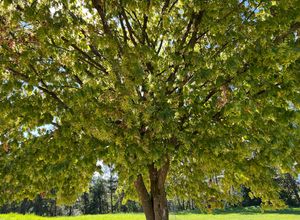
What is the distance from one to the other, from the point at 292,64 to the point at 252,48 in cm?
76

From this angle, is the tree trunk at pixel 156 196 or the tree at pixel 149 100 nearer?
the tree at pixel 149 100

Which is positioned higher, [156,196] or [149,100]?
[149,100]

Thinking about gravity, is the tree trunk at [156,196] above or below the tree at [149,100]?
below

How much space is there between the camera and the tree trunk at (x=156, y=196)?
7020 millimetres

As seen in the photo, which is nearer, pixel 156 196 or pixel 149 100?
pixel 149 100

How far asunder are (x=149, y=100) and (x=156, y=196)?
281 cm

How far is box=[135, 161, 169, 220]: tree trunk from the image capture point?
23.0 ft

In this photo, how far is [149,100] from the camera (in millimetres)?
5551

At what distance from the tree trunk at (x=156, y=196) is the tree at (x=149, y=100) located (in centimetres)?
5

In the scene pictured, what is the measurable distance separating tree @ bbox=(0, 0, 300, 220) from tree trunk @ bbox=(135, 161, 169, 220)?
0.05 meters

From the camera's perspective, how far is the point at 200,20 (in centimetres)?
669

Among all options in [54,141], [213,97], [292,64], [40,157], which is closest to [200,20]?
[213,97]

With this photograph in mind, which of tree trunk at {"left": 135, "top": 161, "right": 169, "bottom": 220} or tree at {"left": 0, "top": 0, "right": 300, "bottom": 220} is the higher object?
tree at {"left": 0, "top": 0, "right": 300, "bottom": 220}

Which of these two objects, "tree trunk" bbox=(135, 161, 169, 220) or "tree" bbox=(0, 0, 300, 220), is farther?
"tree trunk" bbox=(135, 161, 169, 220)
